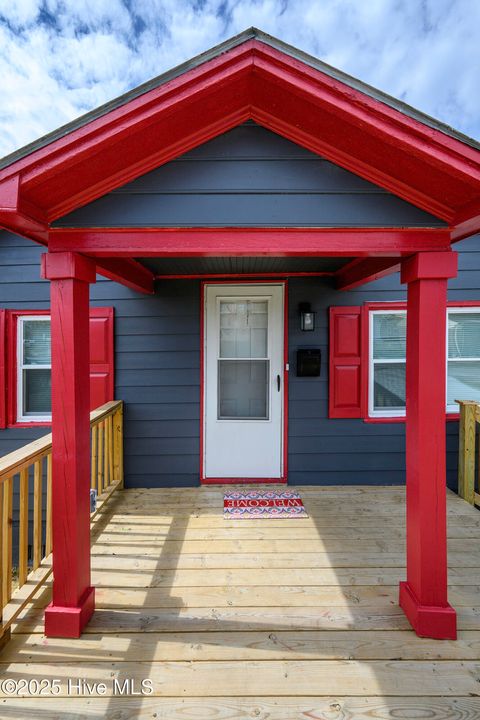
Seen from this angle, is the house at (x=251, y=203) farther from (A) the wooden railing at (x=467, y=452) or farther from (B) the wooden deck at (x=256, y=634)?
(A) the wooden railing at (x=467, y=452)

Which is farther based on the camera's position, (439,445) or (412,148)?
(439,445)

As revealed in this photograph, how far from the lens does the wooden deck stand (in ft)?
5.31

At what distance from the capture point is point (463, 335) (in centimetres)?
409

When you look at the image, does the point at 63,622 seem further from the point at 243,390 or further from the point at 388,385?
the point at 388,385

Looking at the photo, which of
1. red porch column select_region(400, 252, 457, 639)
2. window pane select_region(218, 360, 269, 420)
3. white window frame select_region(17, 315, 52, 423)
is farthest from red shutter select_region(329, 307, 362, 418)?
white window frame select_region(17, 315, 52, 423)

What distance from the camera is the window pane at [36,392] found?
13.5 feet

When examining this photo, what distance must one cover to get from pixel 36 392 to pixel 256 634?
3281 millimetres

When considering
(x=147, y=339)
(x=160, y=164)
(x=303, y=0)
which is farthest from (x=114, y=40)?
(x=160, y=164)

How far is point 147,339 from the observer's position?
13.1ft

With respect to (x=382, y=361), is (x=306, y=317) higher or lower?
higher

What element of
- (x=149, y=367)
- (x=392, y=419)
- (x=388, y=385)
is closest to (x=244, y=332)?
(x=149, y=367)

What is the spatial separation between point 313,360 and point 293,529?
5.30 feet

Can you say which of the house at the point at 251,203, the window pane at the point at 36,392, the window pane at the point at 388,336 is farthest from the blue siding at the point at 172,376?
the house at the point at 251,203

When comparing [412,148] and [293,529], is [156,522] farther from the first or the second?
[412,148]
